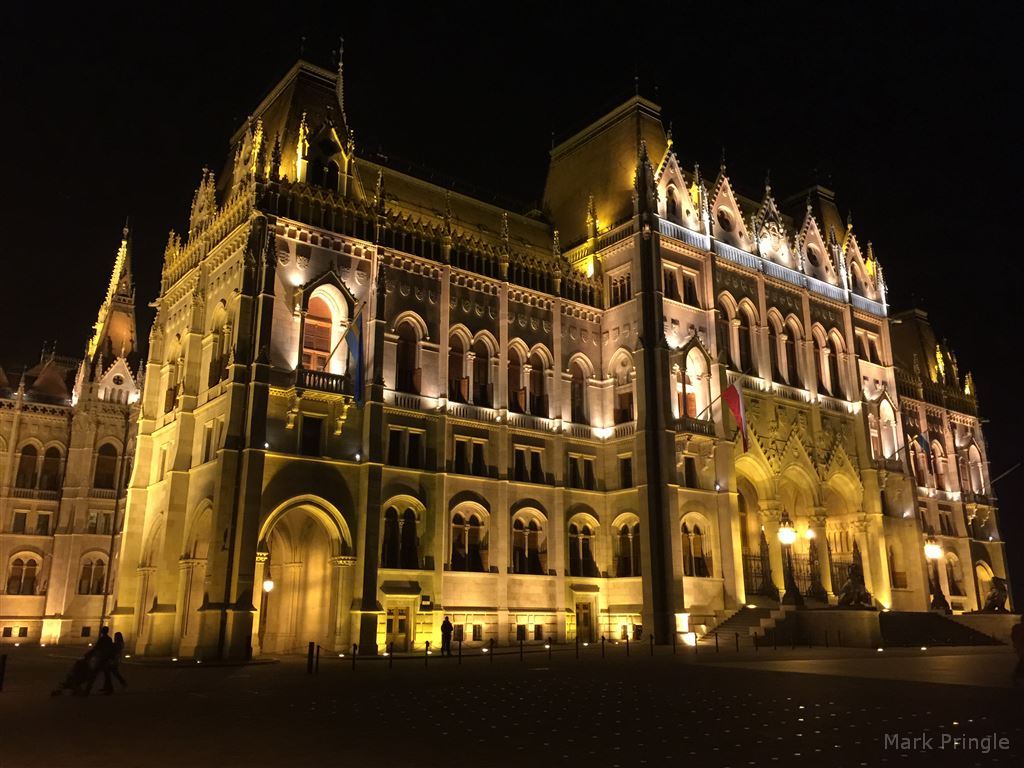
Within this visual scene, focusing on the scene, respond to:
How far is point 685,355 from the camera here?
159 ft

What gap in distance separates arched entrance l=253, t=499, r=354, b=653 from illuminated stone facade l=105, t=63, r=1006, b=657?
0.46 ft

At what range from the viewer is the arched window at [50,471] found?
64.6 metres

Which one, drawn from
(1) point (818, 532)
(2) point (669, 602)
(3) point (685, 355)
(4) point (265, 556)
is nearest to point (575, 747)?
(4) point (265, 556)

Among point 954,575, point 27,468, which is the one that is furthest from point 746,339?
point 27,468

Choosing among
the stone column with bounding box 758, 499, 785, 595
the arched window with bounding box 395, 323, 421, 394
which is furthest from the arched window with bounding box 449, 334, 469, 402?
the stone column with bounding box 758, 499, 785, 595

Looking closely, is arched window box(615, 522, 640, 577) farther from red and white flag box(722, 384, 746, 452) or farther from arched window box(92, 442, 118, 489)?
arched window box(92, 442, 118, 489)

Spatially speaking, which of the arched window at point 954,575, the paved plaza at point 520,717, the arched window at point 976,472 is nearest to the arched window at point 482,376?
the paved plaza at point 520,717

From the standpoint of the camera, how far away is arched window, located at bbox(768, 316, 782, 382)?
54281 mm

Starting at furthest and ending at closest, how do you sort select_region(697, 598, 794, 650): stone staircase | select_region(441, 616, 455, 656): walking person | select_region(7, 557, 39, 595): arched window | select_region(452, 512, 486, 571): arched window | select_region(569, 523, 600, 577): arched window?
select_region(7, 557, 39, 595): arched window
select_region(569, 523, 600, 577): arched window
select_region(697, 598, 794, 650): stone staircase
select_region(452, 512, 486, 571): arched window
select_region(441, 616, 455, 656): walking person

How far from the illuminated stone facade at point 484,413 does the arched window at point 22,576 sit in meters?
24.3

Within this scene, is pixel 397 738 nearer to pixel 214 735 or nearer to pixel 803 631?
pixel 214 735

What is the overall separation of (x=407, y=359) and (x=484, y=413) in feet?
16.3

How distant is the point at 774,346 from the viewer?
55156mm

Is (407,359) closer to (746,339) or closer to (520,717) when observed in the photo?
(746,339)
